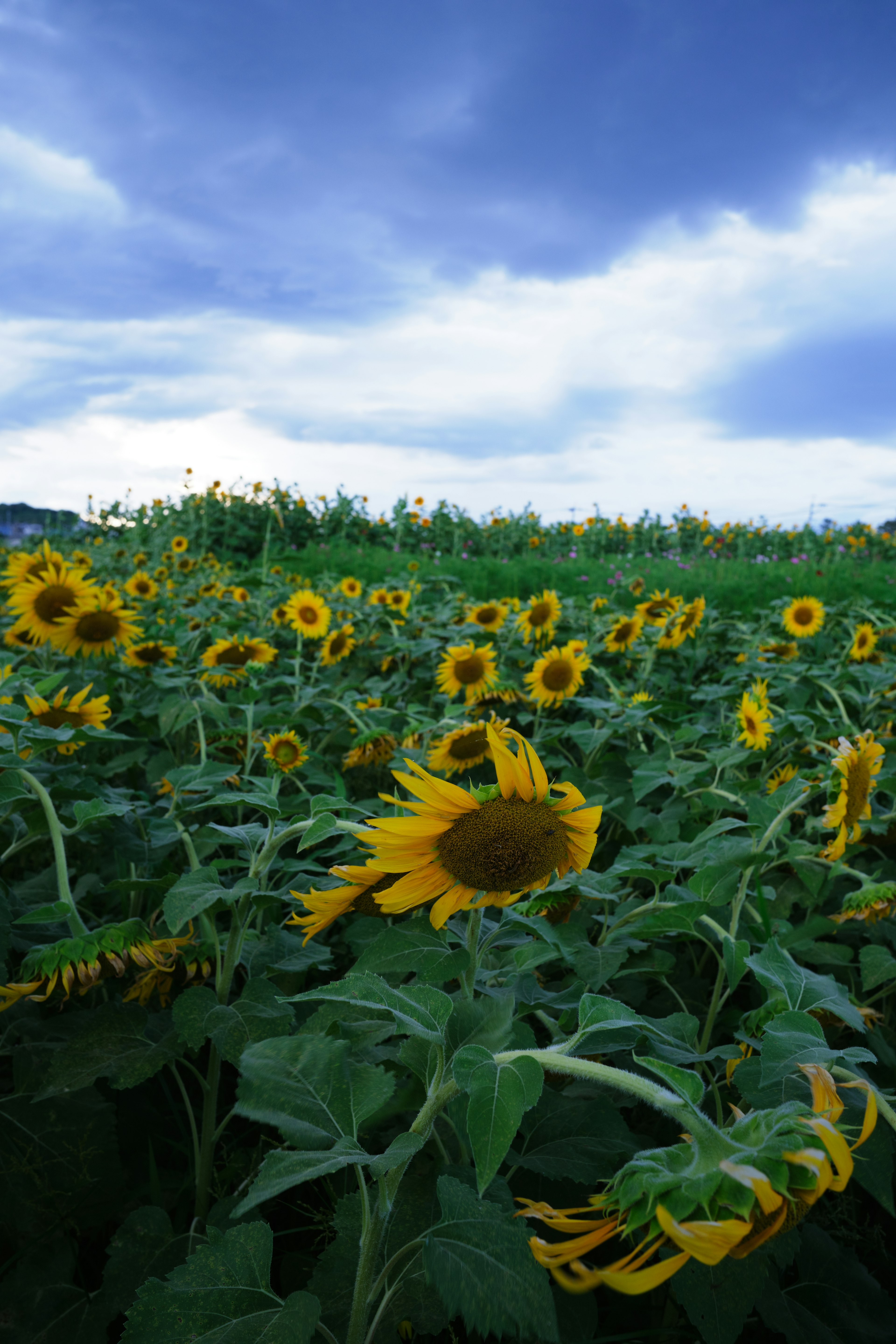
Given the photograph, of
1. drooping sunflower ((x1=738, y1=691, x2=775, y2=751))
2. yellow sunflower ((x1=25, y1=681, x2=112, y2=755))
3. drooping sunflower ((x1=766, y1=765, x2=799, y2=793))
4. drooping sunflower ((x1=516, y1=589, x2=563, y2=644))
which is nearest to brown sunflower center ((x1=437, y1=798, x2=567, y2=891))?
yellow sunflower ((x1=25, y1=681, x2=112, y2=755))

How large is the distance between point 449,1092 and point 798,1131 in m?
0.34

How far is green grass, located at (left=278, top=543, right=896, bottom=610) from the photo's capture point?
26.8 feet

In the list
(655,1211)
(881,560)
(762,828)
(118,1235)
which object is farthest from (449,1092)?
(881,560)

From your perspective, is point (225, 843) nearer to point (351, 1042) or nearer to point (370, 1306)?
point (351, 1042)

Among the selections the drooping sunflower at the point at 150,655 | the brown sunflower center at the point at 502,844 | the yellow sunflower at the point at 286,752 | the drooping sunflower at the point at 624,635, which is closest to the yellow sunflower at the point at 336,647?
the drooping sunflower at the point at 150,655

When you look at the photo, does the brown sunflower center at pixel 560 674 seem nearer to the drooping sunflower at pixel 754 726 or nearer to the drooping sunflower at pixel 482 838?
the drooping sunflower at pixel 754 726

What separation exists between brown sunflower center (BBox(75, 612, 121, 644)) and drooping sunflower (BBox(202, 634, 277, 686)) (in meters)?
0.41

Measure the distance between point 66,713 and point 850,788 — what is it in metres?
2.03

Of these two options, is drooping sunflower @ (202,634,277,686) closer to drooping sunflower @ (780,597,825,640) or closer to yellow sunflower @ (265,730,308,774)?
Answer: yellow sunflower @ (265,730,308,774)

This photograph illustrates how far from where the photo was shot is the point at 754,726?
244cm

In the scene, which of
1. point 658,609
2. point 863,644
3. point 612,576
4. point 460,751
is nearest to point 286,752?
point 460,751

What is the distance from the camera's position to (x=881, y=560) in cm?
1525

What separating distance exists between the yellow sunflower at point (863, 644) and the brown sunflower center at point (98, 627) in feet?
12.4

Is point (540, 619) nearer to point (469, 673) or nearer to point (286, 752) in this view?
point (469, 673)
